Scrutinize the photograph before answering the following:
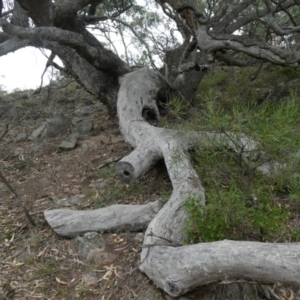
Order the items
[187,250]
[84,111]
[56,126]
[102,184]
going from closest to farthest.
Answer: [187,250]
[102,184]
[56,126]
[84,111]

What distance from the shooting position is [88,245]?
3.39 meters

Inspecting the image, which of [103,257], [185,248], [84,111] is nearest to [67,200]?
[103,257]

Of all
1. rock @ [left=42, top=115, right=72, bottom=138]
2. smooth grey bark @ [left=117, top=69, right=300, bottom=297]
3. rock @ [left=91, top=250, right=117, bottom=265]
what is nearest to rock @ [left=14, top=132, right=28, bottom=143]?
rock @ [left=42, top=115, right=72, bottom=138]

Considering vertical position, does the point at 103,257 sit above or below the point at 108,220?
below

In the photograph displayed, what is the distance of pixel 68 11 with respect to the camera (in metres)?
5.19

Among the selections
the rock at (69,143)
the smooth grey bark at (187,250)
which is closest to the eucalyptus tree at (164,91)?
the smooth grey bark at (187,250)

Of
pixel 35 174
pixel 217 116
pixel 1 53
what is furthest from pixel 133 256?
pixel 1 53

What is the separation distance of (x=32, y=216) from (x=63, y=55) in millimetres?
2913

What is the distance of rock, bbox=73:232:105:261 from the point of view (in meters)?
3.32

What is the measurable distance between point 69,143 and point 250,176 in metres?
3.26

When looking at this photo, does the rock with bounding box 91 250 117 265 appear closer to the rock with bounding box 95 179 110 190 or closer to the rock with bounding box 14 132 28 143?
the rock with bounding box 95 179 110 190

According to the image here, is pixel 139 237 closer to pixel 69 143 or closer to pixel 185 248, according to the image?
pixel 185 248

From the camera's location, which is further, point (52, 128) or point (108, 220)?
point (52, 128)

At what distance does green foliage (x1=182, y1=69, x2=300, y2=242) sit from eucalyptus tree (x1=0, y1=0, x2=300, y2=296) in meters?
0.12
